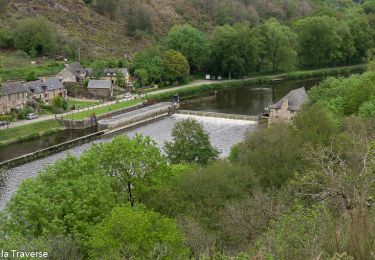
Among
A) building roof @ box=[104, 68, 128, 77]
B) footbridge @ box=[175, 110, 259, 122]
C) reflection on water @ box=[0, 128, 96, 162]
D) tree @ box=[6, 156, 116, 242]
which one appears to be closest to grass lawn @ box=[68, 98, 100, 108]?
reflection on water @ box=[0, 128, 96, 162]

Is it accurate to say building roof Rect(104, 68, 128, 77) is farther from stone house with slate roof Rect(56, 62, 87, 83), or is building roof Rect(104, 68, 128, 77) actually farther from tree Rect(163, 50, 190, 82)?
tree Rect(163, 50, 190, 82)

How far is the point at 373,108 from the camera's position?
A: 142 feet

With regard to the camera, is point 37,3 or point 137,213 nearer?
point 137,213

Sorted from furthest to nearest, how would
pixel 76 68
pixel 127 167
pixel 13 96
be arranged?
pixel 76 68 → pixel 13 96 → pixel 127 167

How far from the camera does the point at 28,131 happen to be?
56.2 m

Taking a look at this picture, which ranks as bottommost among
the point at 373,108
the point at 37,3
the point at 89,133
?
the point at 89,133

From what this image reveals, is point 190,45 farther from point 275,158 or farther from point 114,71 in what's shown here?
point 275,158

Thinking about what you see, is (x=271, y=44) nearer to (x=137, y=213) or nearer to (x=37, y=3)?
(x=37, y=3)

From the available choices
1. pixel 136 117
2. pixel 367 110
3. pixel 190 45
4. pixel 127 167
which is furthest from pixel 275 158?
pixel 190 45

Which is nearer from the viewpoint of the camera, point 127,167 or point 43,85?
point 127,167

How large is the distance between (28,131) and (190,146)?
24.9 metres

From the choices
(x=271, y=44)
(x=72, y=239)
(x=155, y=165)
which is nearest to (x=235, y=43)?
(x=271, y=44)

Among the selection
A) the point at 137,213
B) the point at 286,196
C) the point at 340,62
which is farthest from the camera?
the point at 340,62

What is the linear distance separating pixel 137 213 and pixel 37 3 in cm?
8561
